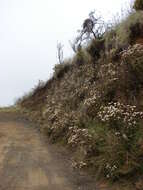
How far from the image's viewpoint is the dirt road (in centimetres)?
752

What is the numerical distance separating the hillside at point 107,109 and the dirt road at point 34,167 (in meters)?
0.46

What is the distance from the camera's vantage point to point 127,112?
8.87 m

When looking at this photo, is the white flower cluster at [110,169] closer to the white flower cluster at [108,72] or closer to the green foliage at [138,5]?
the white flower cluster at [108,72]

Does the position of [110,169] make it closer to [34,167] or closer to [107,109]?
[34,167]

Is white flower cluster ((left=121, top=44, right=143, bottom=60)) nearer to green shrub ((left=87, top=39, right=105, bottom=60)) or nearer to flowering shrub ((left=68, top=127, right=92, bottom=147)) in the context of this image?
flowering shrub ((left=68, top=127, right=92, bottom=147))

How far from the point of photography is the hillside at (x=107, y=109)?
25.0 feet

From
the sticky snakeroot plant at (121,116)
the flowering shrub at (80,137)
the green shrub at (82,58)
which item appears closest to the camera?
the sticky snakeroot plant at (121,116)

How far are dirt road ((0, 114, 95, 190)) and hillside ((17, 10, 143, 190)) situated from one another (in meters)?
0.46

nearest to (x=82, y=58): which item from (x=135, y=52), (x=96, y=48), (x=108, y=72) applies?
(x=96, y=48)

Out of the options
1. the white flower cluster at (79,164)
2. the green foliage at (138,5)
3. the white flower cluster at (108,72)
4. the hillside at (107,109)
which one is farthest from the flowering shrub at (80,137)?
the green foliage at (138,5)

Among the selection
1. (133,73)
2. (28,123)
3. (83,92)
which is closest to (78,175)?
(133,73)

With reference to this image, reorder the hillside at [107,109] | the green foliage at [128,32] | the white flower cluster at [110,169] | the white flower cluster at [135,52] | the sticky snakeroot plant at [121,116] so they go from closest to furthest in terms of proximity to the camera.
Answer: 1. the white flower cluster at [110,169]
2. the hillside at [107,109]
3. the sticky snakeroot plant at [121,116]
4. the white flower cluster at [135,52]
5. the green foliage at [128,32]

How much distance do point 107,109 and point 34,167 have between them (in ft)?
7.93

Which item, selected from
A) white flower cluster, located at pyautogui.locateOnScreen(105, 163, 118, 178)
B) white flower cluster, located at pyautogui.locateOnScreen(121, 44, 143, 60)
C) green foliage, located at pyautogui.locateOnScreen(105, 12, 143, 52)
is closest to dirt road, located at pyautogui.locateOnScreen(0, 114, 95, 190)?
white flower cluster, located at pyautogui.locateOnScreen(105, 163, 118, 178)
